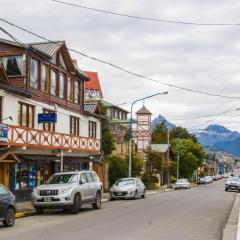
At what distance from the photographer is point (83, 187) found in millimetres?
25094

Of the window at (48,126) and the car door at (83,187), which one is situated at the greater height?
the window at (48,126)

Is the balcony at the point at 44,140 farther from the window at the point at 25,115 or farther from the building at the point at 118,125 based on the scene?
the building at the point at 118,125

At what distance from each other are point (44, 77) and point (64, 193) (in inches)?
571

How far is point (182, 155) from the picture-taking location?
3703 inches

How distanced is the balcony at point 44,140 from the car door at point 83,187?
541 cm

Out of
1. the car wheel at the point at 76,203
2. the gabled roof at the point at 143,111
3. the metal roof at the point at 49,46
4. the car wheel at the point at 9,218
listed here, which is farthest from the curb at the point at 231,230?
the gabled roof at the point at 143,111

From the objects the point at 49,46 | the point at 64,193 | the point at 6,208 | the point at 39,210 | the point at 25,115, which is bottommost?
the point at 39,210

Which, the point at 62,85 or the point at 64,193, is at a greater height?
the point at 62,85

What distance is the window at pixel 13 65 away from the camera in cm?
3424

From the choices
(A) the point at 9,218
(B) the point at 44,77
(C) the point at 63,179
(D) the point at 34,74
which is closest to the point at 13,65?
(D) the point at 34,74

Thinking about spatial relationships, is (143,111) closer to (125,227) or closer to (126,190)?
(126,190)

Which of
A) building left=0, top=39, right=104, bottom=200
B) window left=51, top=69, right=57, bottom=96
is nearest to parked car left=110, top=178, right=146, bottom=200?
building left=0, top=39, right=104, bottom=200

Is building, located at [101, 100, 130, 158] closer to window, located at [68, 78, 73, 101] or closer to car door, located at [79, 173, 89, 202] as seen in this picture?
window, located at [68, 78, 73, 101]

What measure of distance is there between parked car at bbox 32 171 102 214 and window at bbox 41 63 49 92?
11.9 m
